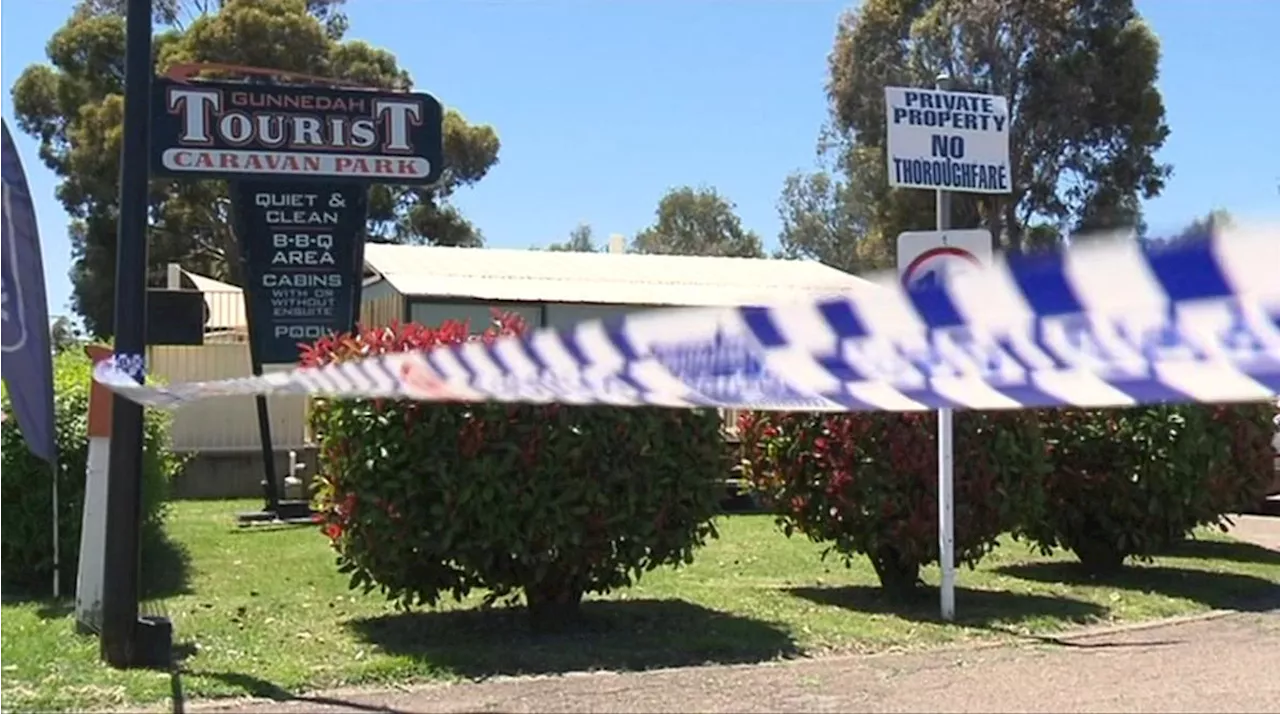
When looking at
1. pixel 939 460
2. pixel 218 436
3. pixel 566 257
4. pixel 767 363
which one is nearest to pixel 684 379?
pixel 767 363

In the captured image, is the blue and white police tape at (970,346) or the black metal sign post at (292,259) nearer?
the blue and white police tape at (970,346)

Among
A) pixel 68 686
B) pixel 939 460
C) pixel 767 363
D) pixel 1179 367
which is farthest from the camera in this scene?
pixel 939 460

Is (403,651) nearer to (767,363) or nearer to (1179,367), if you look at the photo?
(767,363)

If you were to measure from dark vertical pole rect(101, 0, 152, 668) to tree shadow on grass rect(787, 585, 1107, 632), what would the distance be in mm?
4827

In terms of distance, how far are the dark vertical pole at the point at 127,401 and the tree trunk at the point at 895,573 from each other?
204 inches

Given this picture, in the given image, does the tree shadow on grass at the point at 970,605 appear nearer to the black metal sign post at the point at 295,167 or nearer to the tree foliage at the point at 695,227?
the black metal sign post at the point at 295,167

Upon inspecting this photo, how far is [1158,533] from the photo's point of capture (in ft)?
39.2

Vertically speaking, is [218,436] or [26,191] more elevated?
[26,191]

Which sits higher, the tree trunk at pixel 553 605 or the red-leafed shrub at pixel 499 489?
the red-leafed shrub at pixel 499 489

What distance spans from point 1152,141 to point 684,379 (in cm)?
3176

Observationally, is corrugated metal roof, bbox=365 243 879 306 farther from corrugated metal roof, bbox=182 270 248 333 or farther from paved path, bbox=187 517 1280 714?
paved path, bbox=187 517 1280 714

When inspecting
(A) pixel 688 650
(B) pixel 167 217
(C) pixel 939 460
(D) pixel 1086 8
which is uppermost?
(D) pixel 1086 8

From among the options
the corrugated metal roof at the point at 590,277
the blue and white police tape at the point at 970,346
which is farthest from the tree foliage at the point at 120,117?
the blue and white police tape at the point at 970,346

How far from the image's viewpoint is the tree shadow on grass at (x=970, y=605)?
997 centimetres
